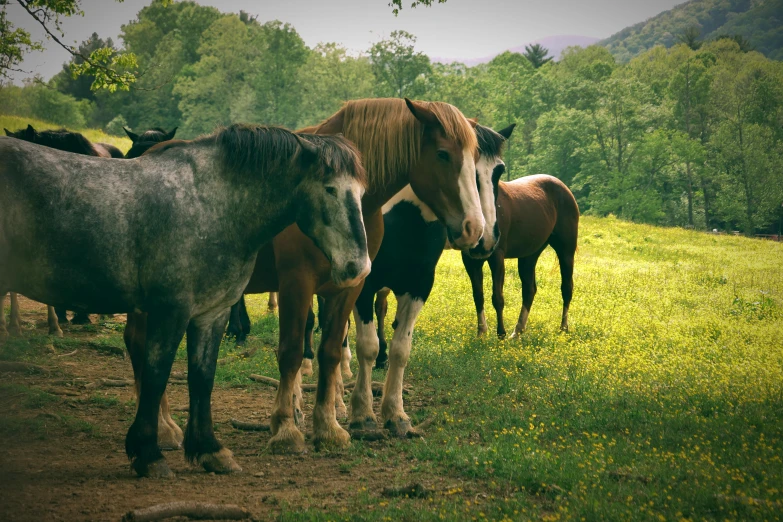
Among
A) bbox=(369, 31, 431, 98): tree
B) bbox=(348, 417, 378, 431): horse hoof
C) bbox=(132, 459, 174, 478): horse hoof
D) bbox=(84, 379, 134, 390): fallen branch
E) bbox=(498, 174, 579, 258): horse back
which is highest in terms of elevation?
bbox=(369, 31, 431, 98): tree

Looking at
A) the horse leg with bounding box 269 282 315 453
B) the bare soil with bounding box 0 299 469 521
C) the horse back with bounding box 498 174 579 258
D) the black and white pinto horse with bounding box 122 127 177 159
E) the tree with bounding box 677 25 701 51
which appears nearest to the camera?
the bare soil with bounding box 0 299 469 521

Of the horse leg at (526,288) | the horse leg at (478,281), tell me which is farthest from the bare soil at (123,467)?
the horse leg at (526,288)

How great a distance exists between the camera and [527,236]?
39.2 feet

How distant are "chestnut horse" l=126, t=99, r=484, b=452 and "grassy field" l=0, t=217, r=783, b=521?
60 cm

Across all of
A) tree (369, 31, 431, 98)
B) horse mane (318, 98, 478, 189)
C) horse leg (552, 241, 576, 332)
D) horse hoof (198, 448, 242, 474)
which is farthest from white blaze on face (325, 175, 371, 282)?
tree (369, 31, 431, 98)

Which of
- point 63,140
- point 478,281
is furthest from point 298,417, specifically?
point 63,140

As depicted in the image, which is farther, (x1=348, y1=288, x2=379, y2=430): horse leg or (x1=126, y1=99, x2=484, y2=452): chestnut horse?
(x1=348, y1=288, x2=379, y2=430): horse leg

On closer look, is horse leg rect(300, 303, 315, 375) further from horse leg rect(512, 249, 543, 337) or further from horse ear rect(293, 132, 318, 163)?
horse leg rect(512, 249, 543, 337)

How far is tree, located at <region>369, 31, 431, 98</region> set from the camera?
67062mm

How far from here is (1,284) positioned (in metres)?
4.52

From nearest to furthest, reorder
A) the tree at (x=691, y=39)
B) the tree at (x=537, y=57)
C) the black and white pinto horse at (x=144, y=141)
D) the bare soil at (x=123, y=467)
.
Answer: the bare soil at (x=123, y=467), the black and white pinto horse at (x=144, y=141), the tree at (x=691, y=39), the tree at (x=537, y=57)

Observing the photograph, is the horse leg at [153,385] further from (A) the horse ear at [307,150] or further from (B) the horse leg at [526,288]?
(B) the horse leg at [526,288]

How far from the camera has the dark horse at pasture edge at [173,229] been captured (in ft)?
14.9

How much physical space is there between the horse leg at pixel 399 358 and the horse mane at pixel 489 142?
178cm
